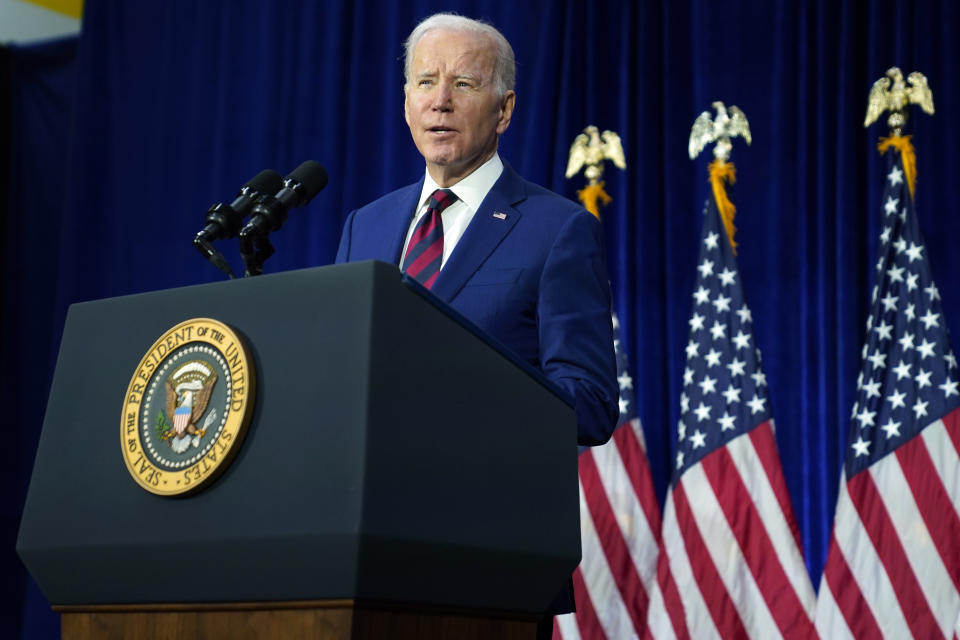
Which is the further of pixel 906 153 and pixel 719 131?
pixel 719 131

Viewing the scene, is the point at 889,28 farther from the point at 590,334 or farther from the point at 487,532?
the point at 487,532

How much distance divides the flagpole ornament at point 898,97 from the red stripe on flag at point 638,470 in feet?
4.65

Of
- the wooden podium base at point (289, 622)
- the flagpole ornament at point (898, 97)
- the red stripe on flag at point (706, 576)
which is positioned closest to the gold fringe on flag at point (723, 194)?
the flagpole ornament at point (898, 97)

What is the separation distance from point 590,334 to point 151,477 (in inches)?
26.1

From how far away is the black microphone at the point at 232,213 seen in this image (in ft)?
4.91

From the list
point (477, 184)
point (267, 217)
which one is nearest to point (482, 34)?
point (477, 184)

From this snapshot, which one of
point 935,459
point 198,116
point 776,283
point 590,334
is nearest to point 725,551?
point 935,459

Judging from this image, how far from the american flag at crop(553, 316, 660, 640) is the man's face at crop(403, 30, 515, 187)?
2.63 meters

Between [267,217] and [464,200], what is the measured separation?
18.3 inches

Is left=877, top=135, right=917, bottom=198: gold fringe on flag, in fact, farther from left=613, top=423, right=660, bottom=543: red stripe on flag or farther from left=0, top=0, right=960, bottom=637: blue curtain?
left=613, top=423, right=660, bottom=543: red stripe on flag

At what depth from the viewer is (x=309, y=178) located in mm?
1643

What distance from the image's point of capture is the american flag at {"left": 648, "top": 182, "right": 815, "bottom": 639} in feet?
13.5

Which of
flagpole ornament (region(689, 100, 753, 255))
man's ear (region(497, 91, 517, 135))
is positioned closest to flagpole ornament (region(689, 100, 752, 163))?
flagpole ornament (region(689, 100, 753, 255))

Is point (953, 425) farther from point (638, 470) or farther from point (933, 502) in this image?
point (638, 470)
